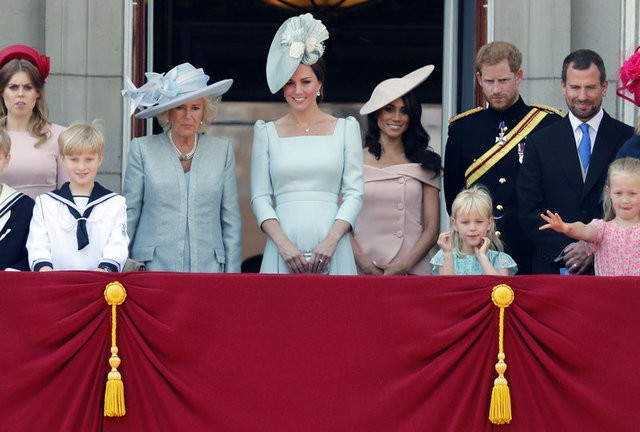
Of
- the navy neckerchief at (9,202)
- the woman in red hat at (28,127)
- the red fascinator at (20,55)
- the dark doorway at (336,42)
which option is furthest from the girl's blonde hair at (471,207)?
the dark doorway at (336,42)

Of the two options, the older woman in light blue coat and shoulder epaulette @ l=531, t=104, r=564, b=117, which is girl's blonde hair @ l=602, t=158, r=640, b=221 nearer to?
shoulder epaulette @ l=531, t=104, r=564, b=117

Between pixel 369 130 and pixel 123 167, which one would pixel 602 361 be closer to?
pixel 369 130

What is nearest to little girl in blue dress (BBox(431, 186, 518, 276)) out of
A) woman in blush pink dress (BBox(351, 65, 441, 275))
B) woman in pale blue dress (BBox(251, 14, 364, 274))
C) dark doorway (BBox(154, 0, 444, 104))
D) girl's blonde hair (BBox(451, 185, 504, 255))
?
girl's blonde hair (BBox(451, 185, 504, 255))

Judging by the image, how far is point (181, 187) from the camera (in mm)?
7535

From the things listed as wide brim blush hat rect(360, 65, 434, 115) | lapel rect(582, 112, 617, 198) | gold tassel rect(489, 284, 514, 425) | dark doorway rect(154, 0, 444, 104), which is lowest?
gold tassel rect(489, 284, 514, 425)

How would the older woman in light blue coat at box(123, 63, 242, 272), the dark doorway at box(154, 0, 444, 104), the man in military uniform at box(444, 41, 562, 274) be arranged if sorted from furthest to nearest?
the dark doorway at box(154, 0, 444, 104)
the man in military uniform at box(444, 41, 562, 274)
the older woman in light blue coat at box(123, 63, 242, 272)

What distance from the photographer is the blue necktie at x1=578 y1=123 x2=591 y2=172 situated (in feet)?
25.2

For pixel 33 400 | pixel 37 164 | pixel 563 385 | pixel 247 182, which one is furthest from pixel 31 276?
pixel 247 182

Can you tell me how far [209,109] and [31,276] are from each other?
144 cm

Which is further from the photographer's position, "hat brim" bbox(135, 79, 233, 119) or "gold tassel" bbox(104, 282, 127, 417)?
"hat brim" bbox(135, 79, 233, 119)

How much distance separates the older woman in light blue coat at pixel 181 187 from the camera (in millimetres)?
7500

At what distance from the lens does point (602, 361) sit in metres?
6.67

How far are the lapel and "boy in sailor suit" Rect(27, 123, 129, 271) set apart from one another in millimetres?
2103

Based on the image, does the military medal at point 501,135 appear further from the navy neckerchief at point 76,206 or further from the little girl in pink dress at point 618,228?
the navy neckerchief at point 76,206
